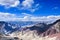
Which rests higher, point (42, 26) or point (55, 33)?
point (42, 26)

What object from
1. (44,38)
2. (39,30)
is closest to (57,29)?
(44,38)

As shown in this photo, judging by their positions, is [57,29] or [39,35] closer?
[57,29]

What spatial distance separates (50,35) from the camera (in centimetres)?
14825

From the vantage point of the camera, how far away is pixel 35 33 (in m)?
168

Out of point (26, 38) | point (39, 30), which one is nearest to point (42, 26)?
point (39, 30)

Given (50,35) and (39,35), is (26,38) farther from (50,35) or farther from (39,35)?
(50,35)

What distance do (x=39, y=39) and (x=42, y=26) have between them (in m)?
31.9

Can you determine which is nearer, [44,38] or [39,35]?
[44,38]

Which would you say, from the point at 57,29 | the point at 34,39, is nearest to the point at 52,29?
the point at 57,29

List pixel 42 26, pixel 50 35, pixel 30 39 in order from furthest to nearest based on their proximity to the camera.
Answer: pixel 42 26 < pixel 30 39 < pixel 50 35

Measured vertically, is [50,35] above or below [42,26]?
below

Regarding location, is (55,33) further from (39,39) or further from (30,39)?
(30,39)

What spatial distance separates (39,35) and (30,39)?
867 centimetres

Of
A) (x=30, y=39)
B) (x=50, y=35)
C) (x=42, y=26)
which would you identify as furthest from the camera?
(x=42, y=26)
